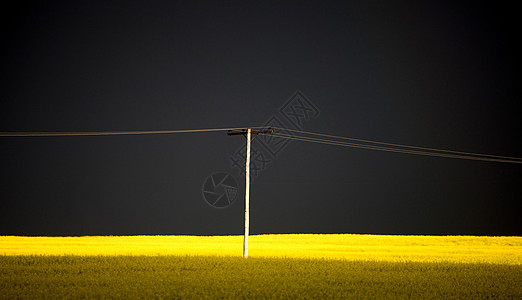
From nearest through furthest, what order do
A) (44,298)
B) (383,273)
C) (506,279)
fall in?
(44,298)
(506,279)
(383,273)

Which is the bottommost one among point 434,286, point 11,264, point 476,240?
point 476,240

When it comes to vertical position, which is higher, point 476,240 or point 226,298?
point 226,298

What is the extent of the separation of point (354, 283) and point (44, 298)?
39.7 ft

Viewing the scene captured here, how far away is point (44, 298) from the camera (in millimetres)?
17422

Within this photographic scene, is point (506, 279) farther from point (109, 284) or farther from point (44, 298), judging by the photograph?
point (44, 298)

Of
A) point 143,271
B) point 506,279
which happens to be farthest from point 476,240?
point 143,271

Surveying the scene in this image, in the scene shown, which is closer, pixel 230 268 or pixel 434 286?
pixel 434 286

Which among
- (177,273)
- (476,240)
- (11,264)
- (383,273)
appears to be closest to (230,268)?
(177,273)

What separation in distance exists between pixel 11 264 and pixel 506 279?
25151mm

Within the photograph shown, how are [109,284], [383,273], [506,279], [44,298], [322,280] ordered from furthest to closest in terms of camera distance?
1. [383,273]
2. [506,279]
3. [322,280]
4. [109,284]
5. [44,298]

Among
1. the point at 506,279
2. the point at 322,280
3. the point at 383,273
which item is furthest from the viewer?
the point at 383,273

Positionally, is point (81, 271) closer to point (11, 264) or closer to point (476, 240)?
point (11, 264)

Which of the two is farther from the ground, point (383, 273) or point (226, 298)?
point (226, 298)

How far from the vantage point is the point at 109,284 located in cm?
2114
